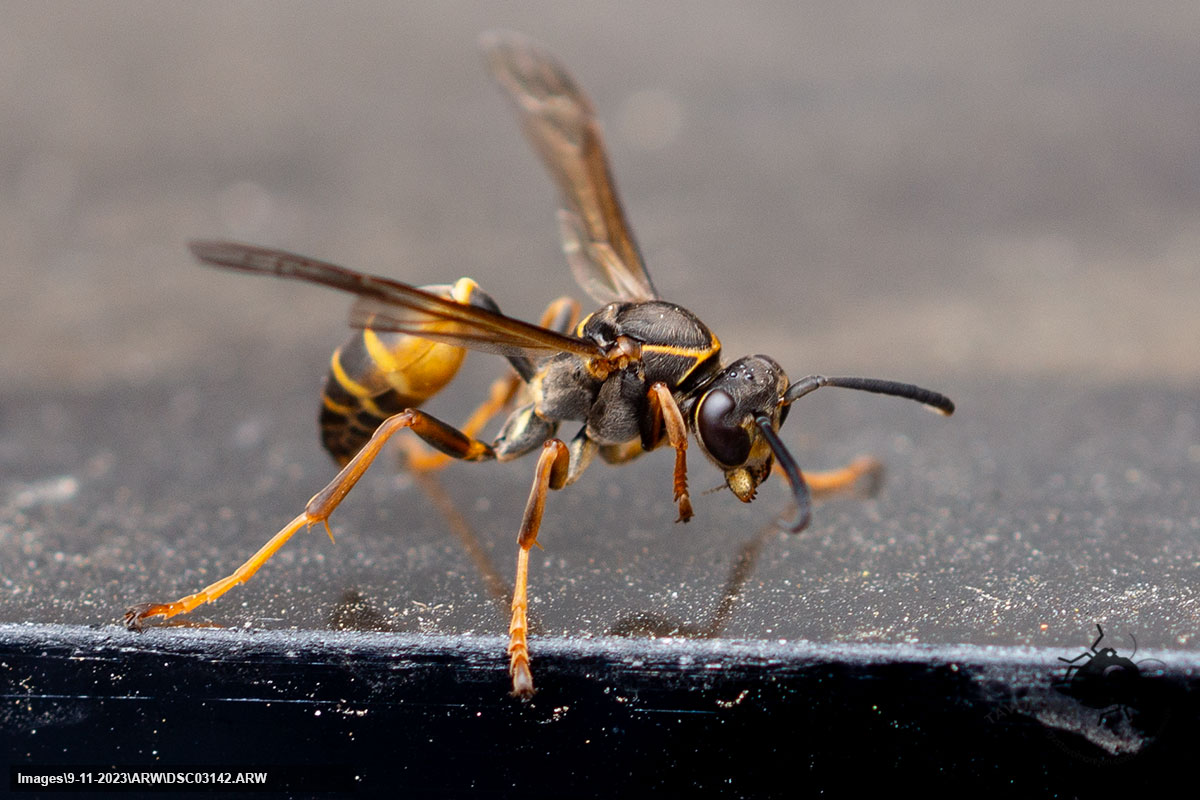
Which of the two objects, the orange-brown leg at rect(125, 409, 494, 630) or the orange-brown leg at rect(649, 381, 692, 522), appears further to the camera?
the orange-brown leg at rect(649, 381, 692, 522)

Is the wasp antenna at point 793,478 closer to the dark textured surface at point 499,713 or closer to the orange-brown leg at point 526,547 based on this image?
the dark textured surface at point 499,713

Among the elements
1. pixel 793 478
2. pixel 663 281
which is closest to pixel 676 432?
pixel 793 478

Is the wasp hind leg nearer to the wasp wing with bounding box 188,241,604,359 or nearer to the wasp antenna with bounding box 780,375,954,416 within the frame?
the wasp wing with bounding box 188,241,604,359

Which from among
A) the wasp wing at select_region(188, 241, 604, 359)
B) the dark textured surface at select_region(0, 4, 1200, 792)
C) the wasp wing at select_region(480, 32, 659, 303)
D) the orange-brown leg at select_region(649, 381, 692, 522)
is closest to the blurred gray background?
the dark textured surface at select_region(0, 4, 1200, 792)

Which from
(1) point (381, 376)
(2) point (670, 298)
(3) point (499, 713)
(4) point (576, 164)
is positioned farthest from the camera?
(2) point (670, 298)

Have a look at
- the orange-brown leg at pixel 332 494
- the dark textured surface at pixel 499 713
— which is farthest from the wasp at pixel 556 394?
the dark textured surface at pixel 499 713

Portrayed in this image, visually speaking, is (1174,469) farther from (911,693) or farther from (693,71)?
(693,71)

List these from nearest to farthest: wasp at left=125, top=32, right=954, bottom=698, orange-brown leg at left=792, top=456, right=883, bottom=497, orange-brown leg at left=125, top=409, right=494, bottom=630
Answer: orange-brown leg at left=125, top=409, right=494, bottom=630
wasp at left=125, top=32, right=954, bottom=698
orange-brown leg at left=792, top=456, right=883, bottom=497

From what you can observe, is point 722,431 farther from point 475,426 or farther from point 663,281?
point 663,281
